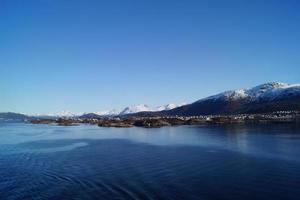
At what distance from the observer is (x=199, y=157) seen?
37.5 meters

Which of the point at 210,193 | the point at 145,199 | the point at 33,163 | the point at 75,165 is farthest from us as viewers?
the point at 33,163

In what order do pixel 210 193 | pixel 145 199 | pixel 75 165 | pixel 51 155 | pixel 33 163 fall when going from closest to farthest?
pixel 145 199, pixel 210 193, pixel 75 165, pixel 33 163, pixel 51 155

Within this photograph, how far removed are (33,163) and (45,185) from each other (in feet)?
38.1

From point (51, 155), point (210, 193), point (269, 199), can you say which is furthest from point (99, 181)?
point (51, 155)

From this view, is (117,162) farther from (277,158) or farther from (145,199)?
(277,158)

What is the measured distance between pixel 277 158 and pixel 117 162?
1680cm

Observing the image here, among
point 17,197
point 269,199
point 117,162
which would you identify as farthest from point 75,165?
point 269,199

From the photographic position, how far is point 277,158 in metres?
36.1

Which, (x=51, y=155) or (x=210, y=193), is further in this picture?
(x=51, y=155)

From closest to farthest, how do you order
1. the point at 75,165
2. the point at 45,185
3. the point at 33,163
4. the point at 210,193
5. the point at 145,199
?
the point at 145,199 < the point at 210,193 < the point at 45,185 < the point at 75,165 < the point at 33,163

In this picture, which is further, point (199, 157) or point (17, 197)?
point (199, 157)

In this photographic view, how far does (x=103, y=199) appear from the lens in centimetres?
2072

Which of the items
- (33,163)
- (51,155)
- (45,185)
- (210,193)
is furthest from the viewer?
(51,155)

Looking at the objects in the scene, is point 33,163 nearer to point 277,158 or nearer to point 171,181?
point 171,181
